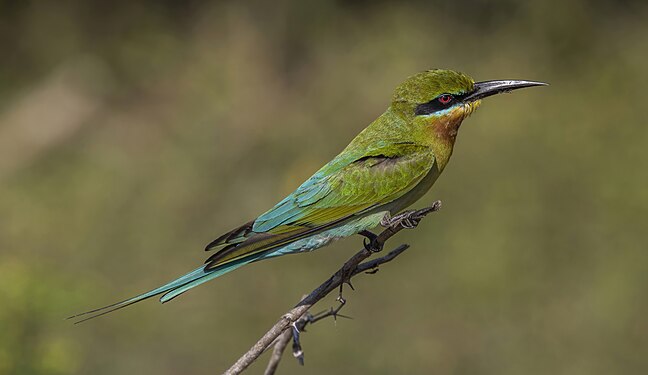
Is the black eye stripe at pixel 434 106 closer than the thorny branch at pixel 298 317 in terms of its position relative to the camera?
No

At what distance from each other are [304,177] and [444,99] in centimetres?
252

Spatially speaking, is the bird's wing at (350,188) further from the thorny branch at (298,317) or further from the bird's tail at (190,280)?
the thorny branch at (298,317)

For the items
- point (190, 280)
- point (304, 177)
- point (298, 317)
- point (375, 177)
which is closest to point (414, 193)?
point (375, 177)

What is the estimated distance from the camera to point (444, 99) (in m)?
3.09

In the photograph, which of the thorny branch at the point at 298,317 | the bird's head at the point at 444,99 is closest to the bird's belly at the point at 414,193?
the bird's head at the point at 444,99

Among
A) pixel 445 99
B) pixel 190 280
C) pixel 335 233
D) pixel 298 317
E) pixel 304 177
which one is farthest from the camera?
pixel 304 177

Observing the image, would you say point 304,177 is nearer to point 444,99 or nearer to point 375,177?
point 444,99

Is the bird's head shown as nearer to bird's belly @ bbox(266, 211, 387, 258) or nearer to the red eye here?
the red eye

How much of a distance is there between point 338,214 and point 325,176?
17 centimetres

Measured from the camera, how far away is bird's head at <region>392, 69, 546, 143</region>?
3074 mm

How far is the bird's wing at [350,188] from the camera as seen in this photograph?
9.32 ft

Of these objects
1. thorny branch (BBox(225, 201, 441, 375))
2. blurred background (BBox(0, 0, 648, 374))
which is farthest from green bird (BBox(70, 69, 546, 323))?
blurred background (BBox(0, 0, 648, 374))

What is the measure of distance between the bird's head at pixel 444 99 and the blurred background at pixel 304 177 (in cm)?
130

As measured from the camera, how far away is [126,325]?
184 inches
